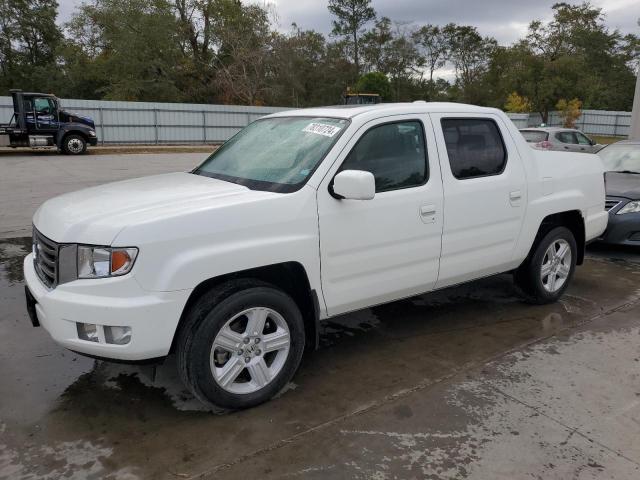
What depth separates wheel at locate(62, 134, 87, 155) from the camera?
72.0 feet

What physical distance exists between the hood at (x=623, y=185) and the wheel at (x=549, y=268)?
2.45m

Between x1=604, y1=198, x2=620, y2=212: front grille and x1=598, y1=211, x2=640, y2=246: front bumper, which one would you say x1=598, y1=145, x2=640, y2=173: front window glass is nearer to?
x1=604, y1=198, x2=620, y2=212: front grille

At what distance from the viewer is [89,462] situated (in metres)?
2.80

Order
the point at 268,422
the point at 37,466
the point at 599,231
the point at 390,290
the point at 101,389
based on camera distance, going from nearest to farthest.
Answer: the point at 37,466 < the point at 268,422 < the point at 101,389 < the point at 390,290 < the point at 599,231

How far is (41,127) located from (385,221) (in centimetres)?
2130

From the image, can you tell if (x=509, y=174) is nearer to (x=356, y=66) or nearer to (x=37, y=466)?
(x=37, y=466)

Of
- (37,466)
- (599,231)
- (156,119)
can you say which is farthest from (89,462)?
(156,119)

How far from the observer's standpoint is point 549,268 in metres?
5.10

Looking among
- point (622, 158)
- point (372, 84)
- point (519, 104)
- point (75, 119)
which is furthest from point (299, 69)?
point (622, 158)

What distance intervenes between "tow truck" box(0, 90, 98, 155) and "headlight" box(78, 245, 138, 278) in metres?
20.8

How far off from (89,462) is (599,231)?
16.3 ft

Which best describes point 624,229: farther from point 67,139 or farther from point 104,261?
point 67,139

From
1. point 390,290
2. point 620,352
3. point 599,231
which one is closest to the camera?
point 390,290

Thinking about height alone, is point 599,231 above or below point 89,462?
above
